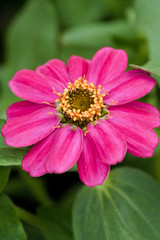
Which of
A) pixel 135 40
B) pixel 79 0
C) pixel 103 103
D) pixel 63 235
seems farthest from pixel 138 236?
pixel 79 0

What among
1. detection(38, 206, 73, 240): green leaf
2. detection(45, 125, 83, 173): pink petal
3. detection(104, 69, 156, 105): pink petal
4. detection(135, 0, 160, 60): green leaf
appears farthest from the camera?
detection(135, 0, 160, 60): green leaf

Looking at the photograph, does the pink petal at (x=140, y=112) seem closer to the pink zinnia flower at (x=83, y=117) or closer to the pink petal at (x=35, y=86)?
the pink zinnia flower at (x=83, y=117)

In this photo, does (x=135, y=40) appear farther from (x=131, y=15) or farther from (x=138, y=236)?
(x=138, y=236)

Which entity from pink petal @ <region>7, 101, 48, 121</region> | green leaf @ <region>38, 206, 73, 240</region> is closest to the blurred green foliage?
green leaf @ <region>38, 206, 73, 240</region>

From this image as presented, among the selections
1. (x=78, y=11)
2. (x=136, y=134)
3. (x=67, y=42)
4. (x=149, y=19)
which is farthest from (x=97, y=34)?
(x=136, y=134)

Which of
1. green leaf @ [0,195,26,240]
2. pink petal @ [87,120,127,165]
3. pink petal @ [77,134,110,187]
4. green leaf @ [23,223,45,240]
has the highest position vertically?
pink petal @ [87,120,127,165]

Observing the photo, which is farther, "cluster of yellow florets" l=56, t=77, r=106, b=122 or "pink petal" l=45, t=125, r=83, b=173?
"cluster of yellow florets" l=56, t=77, r=106, b=122

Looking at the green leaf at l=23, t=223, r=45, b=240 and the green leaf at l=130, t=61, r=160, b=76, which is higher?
the green leaf at l=130, t=61, r=160, b=76

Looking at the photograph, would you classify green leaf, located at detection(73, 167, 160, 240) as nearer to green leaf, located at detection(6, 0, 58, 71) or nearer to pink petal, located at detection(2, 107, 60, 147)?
pink petal, located at detection(2, 107, 60, 147)

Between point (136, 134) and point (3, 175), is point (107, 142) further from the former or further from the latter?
point (3, 175)
